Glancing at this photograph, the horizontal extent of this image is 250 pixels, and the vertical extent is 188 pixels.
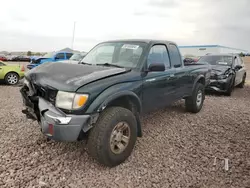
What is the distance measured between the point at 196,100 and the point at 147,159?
2940 mm

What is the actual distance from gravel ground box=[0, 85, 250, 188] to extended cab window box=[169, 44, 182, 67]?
4.54 ft

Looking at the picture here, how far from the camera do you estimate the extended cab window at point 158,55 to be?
396 cm

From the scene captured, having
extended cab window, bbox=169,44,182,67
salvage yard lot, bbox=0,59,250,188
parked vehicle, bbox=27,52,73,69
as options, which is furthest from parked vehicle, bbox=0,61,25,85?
extended cab window, bbox=169,44,182,67

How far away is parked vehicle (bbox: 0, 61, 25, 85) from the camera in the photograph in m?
9.91

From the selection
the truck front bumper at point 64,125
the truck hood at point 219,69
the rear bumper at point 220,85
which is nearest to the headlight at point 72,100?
the truck front bumper at point 64,125

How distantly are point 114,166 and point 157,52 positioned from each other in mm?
2320

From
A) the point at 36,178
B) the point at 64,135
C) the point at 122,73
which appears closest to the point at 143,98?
the point at 122,73

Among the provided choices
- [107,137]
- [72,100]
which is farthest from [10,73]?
[107,137]

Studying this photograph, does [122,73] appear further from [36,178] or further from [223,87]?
[223,87]

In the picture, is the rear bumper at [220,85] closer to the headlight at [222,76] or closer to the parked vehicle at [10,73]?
the headlight at [222,76]

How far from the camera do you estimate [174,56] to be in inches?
188

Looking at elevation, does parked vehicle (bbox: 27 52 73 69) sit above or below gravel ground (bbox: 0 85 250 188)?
above

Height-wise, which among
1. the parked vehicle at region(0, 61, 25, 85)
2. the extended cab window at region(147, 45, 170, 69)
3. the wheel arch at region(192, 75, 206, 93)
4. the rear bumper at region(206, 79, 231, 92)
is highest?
the extended cab window at region(147, 45, 170, 69)

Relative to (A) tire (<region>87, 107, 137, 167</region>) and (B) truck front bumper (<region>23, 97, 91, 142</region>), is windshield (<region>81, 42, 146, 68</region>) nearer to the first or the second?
(A) tire (<region>87, 107, 137, 167</region>)
